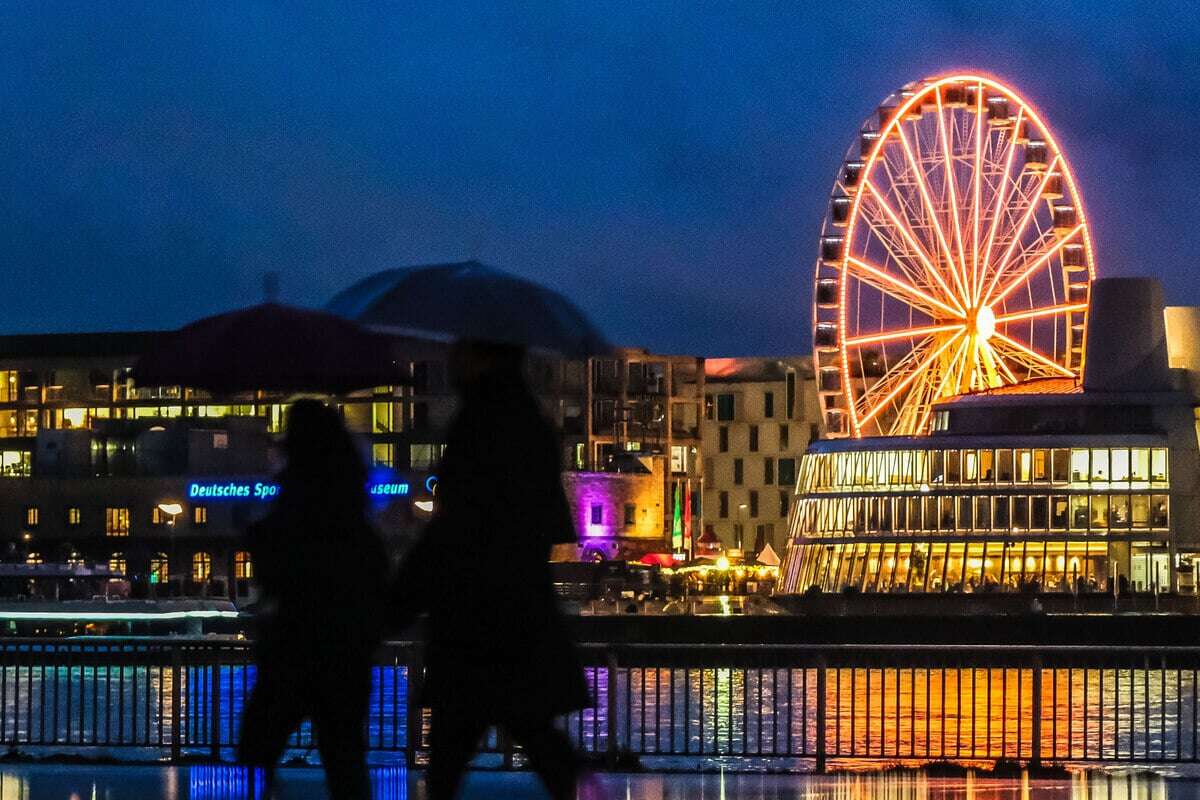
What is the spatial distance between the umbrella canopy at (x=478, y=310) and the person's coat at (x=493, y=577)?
149 cm

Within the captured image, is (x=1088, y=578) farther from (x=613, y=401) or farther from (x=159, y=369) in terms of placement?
(x=159, y=369)

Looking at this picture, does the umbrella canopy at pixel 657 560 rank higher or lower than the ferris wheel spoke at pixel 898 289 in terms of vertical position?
lower

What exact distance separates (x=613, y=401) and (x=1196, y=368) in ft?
178

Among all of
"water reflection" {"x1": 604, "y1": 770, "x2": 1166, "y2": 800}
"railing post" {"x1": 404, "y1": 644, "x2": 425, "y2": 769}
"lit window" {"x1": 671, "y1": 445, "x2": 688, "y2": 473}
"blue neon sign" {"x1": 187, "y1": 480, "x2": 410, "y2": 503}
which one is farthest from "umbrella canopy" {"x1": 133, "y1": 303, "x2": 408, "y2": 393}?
"lit window" {"x1": 671, "y1": 445, "x2": 688, "y2": 473}

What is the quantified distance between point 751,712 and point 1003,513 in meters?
49.5

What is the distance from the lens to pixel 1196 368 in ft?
331

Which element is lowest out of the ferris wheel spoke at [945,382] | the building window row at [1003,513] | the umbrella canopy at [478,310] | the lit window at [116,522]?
the umbrella canopy at [478,310]

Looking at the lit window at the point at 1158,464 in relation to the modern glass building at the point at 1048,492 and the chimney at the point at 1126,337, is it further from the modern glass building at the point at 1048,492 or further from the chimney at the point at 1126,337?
the chimney at the point at 1126,337

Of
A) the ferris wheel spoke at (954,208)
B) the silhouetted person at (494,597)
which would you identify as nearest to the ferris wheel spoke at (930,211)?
the ferris wheel spoke at (954,208)

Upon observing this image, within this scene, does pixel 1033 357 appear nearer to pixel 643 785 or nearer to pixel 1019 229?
pixel 1019 229

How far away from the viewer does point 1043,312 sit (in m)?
91.0

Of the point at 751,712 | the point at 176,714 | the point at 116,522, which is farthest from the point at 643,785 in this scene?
the point at 116,522

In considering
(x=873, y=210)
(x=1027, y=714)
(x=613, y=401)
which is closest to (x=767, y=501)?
(x=613, y=401)

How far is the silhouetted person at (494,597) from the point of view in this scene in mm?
12523
